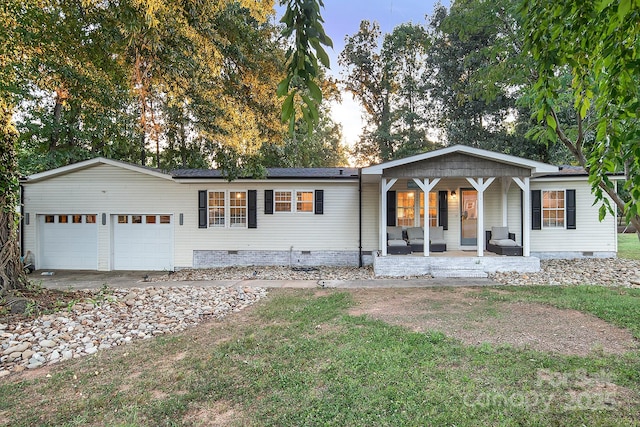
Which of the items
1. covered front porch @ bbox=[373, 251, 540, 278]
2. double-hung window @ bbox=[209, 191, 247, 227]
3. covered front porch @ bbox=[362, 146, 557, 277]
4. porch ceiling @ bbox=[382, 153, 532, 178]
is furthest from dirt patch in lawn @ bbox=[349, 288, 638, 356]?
double-hung window @ bbox=[209, 191, 247, 227]

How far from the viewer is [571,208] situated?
395 inches

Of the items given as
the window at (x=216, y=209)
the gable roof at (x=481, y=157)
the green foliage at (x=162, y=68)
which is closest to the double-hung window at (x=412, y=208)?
the gable roof at (x=481, y=157)

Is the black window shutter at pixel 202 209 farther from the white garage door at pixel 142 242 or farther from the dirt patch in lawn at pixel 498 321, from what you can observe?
the dirt patch in lawn at pixel 498 321

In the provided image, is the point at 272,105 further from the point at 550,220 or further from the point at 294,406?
the point at 550,220

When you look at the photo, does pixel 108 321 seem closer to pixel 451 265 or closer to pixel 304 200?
pixel 304 200

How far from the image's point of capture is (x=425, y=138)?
749 inches

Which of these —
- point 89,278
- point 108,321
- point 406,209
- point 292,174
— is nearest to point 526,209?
point 406,209

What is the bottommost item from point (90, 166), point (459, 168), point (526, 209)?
point (526, 209)

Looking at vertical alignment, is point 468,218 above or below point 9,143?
below

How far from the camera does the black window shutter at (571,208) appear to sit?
9992mm

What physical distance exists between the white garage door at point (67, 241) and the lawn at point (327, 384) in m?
8.07

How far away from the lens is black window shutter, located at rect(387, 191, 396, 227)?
33.8 ft

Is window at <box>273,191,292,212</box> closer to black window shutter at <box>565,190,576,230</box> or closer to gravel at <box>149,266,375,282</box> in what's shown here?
gravel at <box>149,266,375,282</box>

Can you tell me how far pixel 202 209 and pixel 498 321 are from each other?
28.9 feet
